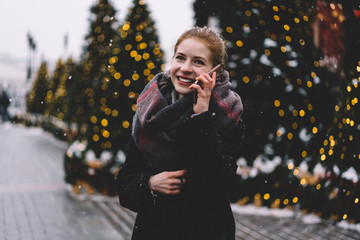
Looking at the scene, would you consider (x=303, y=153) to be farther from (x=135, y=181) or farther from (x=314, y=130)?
(x=135, y=181)

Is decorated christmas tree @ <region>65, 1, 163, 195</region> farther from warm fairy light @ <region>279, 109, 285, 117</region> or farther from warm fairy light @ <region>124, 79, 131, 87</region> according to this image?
warm fairy light @ <region>279, 109, 285, 117</region>

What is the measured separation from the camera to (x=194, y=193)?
1.68m

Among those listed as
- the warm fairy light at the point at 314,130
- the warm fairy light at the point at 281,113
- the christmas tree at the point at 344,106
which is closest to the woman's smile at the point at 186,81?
the christmas tree at the point at 344,106

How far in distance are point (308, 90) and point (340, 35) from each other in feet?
3.70

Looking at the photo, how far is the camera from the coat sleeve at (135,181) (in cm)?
174

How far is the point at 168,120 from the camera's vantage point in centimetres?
164

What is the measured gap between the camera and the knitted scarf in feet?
5.38

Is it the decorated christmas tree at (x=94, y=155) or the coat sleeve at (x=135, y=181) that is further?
the decorated christmas tree at (x=94, y=155)

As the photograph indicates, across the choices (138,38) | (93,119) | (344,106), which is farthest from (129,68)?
(344,106)

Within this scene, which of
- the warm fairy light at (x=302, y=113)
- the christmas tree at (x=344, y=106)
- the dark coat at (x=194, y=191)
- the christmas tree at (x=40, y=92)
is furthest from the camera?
the christmas tree at (x=40, y=92)

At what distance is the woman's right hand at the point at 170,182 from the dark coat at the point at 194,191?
29mm

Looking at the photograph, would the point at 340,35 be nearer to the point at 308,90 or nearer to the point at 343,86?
the point at 343,86

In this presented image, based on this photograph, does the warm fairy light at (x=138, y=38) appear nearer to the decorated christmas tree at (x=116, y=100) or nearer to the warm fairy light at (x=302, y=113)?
the decorated christmas tree at (x=116, y=100)

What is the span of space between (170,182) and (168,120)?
0.26 meters
